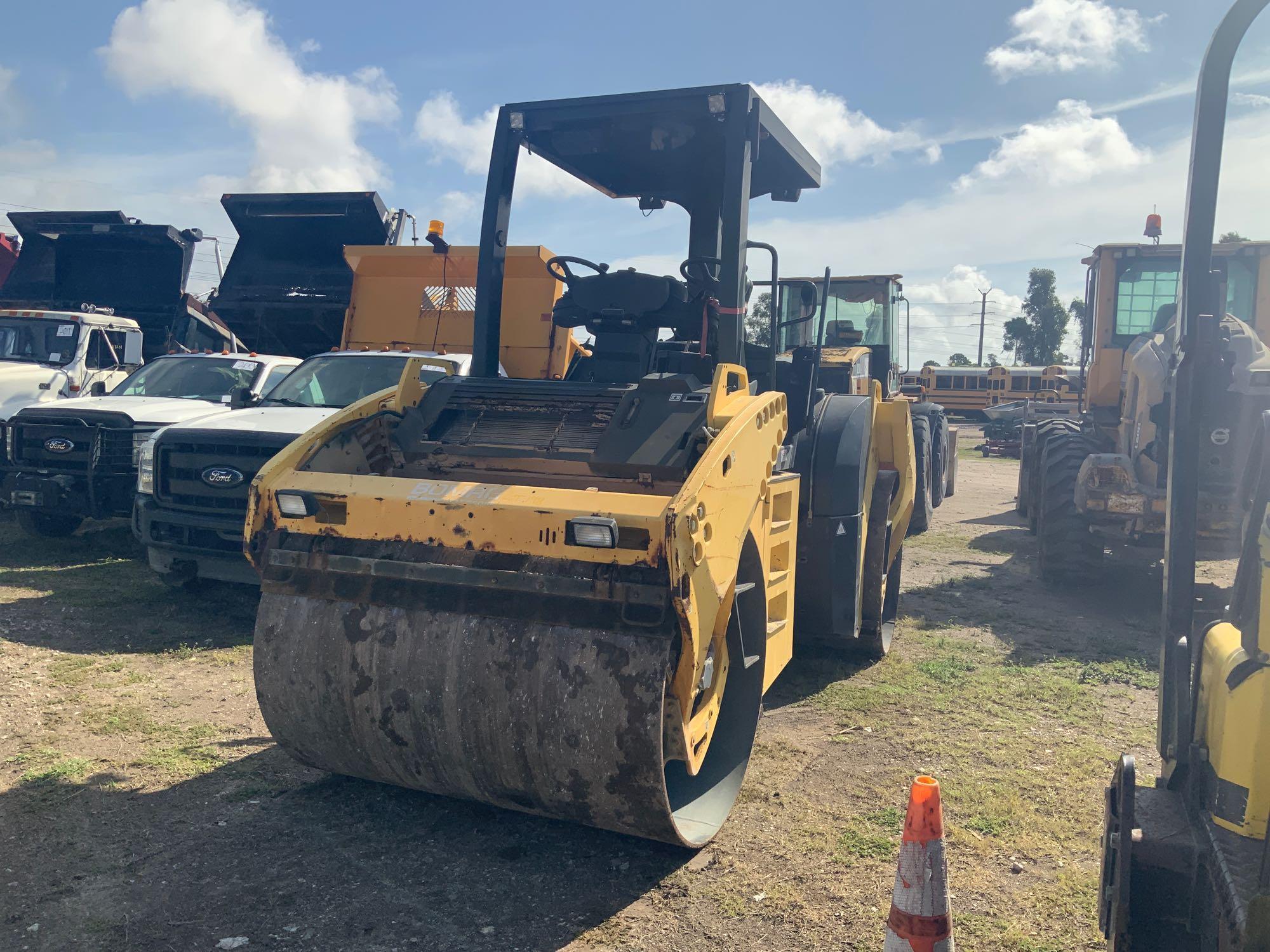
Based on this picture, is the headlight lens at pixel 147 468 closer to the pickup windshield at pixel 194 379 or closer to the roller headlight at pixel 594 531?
the pickup windshield at pixel 194 379

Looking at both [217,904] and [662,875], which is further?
[662,875]

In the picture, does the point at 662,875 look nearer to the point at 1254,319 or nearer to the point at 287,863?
the point at 287,863

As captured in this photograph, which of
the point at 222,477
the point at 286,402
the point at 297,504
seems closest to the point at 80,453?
the point at 286,402

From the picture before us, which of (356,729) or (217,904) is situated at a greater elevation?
(356,729)

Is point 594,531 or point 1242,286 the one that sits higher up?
point 1242,286

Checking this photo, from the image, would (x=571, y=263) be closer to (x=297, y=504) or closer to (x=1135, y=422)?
(x=297, y=504)

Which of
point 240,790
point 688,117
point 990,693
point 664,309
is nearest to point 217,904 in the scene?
point 240,790

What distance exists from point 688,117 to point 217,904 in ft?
11.6

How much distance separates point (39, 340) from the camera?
1109 cm

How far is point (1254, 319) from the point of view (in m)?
8.94

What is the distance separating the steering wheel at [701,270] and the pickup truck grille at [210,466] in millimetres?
3204


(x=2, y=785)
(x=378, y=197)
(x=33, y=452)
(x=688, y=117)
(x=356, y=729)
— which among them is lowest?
(x=2, y=785)

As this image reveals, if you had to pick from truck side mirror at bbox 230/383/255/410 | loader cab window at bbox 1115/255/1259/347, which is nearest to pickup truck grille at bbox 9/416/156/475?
truck side mirror at bbox 230/383/255/410

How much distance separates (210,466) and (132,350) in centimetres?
552
